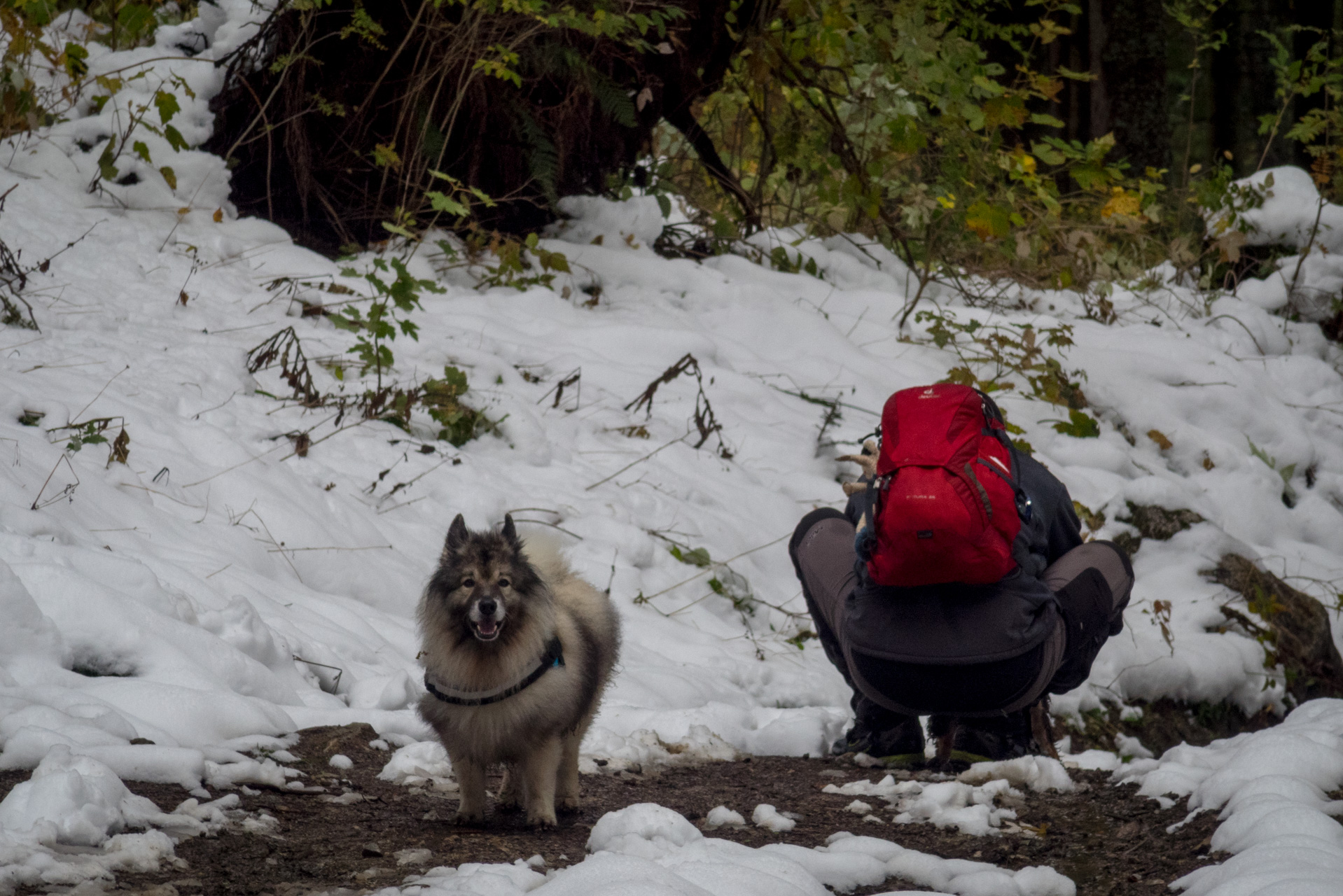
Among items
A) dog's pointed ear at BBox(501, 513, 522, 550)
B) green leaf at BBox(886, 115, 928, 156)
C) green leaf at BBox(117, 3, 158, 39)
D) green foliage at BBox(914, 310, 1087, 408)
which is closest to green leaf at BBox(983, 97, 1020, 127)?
green leaf at BBox(886, 115, 928, 156)

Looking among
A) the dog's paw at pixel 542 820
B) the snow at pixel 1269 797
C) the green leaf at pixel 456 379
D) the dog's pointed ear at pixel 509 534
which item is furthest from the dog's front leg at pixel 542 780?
the green leaf at pixel 456 379

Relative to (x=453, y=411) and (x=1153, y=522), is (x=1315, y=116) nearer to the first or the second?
(x=1153, y=522)

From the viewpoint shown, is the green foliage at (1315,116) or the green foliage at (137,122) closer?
the green foliage at (137,122)

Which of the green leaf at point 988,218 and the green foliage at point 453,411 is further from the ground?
the green leaf at point 988,218

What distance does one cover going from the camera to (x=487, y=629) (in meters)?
3.19

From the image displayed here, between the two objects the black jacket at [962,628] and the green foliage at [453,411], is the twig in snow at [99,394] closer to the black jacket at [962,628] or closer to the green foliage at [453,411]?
the green foliage at [453,411]

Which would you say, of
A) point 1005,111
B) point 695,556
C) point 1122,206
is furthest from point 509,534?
point 1122,206

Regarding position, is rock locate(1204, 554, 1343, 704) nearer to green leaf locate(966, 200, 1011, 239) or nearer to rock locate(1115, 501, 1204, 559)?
rock locate(1115, 501, 1204, 559)

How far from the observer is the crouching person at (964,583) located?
135 inches

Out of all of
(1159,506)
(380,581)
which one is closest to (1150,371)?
(1159,506)

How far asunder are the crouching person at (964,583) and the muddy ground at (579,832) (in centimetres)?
36

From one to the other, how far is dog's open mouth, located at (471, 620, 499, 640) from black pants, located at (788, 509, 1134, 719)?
1277 mm

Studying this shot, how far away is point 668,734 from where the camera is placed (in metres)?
4.22

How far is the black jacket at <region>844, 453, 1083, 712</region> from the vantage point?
11.8 feet
